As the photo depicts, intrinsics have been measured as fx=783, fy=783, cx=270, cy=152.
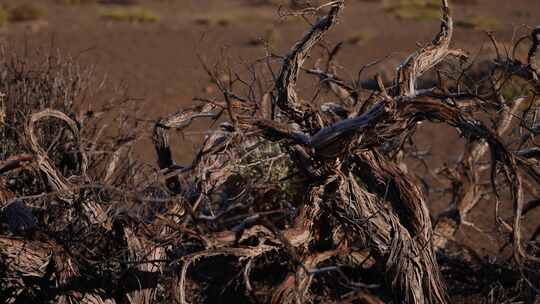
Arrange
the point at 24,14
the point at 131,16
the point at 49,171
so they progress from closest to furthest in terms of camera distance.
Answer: the point at 49,171 → the point at 24,14 → the point at 131,16

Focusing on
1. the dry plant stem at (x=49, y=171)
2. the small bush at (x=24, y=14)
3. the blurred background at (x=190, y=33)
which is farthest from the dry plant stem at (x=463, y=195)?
the small bush at (x=24, y=14)

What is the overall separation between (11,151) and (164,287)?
213cm

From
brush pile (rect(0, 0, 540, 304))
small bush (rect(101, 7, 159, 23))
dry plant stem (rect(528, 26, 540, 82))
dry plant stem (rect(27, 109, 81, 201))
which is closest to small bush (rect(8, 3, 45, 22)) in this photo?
small bush (rect(101, 7, 159, 23))

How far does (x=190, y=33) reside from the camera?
885 inches

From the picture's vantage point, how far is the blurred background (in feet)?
54.5

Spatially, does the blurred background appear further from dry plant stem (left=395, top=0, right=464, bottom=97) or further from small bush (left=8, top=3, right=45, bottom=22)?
dry plant stem (left=395, top=0, right=464, bottom=97)

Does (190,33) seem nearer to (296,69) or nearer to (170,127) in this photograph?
(170,127)

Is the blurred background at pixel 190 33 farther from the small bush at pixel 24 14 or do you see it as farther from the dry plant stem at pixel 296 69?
the dry plant stem at pixel 296 69

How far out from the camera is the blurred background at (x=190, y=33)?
654 inches

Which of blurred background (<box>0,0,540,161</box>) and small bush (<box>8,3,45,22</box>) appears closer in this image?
blurred background (<box>0,0,540,161</box>)

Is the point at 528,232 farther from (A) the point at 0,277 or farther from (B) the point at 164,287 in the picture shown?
(A) the point at 0,277

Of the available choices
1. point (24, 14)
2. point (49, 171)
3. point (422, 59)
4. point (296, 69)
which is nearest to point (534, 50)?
point (422, 59)

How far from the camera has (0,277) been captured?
5.65 meters

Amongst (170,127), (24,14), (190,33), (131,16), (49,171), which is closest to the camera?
(49,171)
